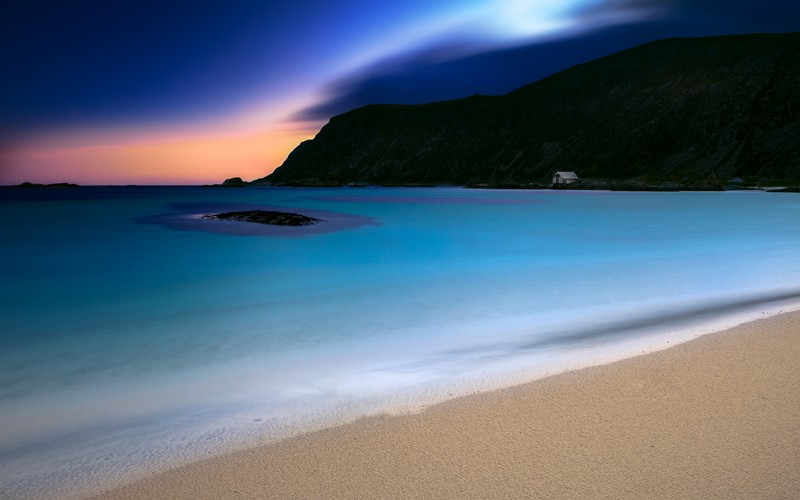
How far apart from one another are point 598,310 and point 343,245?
49.6 ft

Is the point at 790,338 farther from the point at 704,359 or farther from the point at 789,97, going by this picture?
the point at 789,97

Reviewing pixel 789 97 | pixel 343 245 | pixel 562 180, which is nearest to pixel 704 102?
pixel 789 97

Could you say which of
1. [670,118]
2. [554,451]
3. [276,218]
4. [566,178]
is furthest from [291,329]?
[670,118]

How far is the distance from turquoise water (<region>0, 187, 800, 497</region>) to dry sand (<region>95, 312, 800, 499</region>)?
51 centimetres

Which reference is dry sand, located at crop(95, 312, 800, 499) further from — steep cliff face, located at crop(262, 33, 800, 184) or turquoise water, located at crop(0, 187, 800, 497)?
steep cliff face, located at crop(262, 33, 800, 184)

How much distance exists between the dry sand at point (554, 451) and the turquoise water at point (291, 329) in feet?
1.67

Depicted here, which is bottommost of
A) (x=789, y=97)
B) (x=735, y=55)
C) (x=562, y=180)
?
(x=562, y=180)

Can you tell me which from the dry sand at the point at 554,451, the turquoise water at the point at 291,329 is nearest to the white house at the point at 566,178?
the turquoise water at the point at 291,329

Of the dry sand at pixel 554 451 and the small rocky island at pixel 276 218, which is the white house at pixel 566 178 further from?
the dry sand at pixel 554 451

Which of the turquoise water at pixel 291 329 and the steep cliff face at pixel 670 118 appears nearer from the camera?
the turquoise water at pixel 291 329

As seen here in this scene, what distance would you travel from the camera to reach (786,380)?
209 inches

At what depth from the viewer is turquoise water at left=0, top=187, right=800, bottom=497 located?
16.2 feet

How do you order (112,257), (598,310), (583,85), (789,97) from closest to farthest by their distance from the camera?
(598,310) < (112,257) < (789,97) < (583,85)

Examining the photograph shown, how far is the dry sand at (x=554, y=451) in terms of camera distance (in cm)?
350
